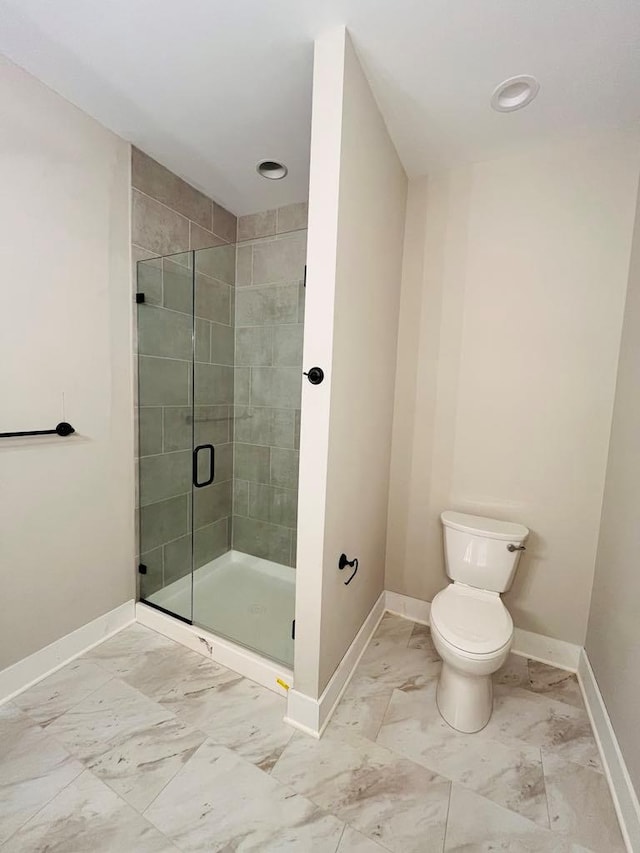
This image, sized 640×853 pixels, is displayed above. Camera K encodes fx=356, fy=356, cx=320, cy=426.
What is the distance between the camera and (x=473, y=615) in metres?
1.54

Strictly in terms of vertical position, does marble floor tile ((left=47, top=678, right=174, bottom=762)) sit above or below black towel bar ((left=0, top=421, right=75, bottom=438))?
below

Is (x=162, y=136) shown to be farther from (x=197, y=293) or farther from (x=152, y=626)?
(x=152, y=626)

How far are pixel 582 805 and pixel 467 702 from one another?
0.40 meters

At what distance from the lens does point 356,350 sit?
1.46 meters

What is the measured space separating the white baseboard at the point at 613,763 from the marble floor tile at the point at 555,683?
0.12 ft

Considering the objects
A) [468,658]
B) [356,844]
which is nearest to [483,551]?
[468,658]

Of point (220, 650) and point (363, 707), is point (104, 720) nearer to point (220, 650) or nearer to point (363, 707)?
point (220, 650)

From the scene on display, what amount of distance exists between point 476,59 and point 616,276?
1051 millimetres

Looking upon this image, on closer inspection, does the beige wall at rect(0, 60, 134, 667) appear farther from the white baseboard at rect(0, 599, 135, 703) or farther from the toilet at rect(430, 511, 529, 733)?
the toilet at rect(430, 511, 529, 733)

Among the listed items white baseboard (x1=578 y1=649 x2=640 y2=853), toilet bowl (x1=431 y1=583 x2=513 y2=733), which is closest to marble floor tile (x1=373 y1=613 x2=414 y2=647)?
toilet bowl (x1=431 y1=583 x2=513 y2=733)

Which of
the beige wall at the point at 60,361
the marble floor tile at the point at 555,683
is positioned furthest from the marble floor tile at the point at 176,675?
the marble floor tile at the point at 555,683

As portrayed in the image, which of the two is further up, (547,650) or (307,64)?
(307,64)

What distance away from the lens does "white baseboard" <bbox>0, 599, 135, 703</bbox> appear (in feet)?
4.90

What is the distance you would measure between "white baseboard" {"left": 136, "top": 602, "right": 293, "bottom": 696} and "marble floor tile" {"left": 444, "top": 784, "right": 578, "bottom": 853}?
70 cm
